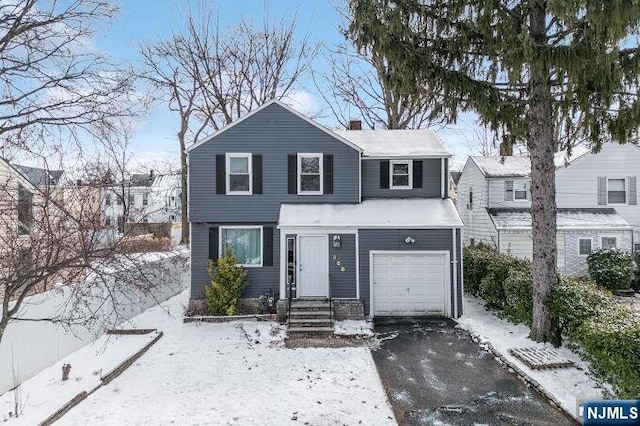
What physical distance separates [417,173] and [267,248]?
5.92m

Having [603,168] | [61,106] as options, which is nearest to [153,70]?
[61,106]

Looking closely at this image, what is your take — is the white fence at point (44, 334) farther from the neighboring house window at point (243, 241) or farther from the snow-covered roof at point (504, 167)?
the snow-covered roof at point (504, 167)

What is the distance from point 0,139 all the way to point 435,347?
10.4m

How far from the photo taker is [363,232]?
12750 mm

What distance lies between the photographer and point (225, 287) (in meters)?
12.7

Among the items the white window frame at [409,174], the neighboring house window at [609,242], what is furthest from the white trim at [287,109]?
the neighboring house window at [609,242]

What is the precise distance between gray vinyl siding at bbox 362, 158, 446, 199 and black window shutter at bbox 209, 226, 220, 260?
17.5 ft

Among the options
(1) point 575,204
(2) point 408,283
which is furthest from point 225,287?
(1) point 575,204

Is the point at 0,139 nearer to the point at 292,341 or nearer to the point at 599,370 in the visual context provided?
the point at 292,341

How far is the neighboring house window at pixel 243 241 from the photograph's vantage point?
528 inches

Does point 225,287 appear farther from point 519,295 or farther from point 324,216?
point 519,295

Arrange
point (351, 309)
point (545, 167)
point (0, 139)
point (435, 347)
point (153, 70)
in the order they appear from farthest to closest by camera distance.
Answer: point (153, 70) → point (351, 309) → point (435, 347) → point (545, 167) → point (0, 139)

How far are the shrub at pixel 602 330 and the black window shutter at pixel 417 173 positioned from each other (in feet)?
18.7

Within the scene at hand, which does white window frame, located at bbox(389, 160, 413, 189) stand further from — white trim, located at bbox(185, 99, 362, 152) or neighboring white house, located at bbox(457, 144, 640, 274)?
neighboring white house, located at bbox(457, 144, 640, 274)
